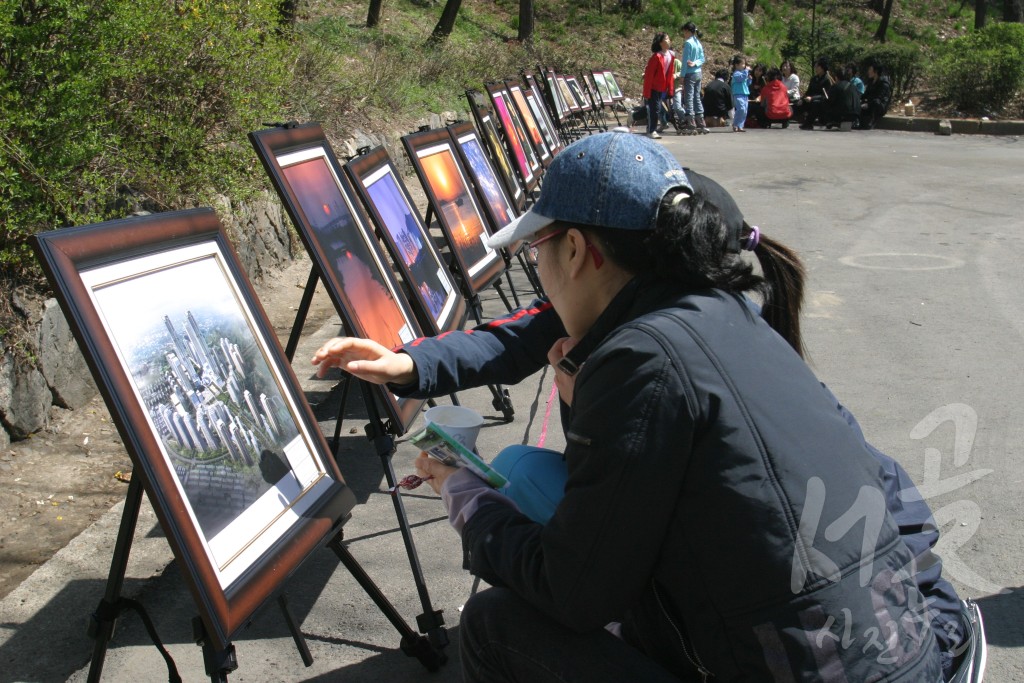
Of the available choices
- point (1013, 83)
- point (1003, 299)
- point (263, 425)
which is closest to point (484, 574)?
point (263, 425)

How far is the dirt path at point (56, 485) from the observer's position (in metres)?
3.65

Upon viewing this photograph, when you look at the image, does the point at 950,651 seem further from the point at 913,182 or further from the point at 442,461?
the point at 913,182

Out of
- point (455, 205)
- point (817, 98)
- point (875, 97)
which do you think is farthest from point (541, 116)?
point (817, 98)

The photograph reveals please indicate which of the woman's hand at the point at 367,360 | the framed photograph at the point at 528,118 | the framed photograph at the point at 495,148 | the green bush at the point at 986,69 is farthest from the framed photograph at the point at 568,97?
the woman's hand at the point at 367,360

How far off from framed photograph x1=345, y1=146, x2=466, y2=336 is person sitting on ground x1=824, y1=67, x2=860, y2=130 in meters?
19.7

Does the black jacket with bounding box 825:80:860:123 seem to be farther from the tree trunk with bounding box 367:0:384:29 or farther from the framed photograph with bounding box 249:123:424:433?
the framed photograph with bounding box 249:123:424:433

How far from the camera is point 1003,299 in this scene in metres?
Answer: 7.40

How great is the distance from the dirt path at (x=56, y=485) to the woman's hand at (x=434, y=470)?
1.82m

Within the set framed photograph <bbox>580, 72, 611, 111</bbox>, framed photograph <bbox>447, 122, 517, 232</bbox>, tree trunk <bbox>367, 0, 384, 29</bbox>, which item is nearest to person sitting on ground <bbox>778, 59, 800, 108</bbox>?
framed photograph <bbox>580, 72, 611, 111</bbox>

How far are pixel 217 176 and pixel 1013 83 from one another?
19.9 meters

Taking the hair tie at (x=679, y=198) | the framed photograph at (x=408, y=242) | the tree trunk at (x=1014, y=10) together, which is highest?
the hair tie at (x=679, y=198)

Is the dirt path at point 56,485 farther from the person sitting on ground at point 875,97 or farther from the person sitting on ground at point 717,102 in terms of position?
the person sitting on ground at point 717,102

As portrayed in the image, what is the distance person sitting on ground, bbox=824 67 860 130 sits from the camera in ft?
72.8

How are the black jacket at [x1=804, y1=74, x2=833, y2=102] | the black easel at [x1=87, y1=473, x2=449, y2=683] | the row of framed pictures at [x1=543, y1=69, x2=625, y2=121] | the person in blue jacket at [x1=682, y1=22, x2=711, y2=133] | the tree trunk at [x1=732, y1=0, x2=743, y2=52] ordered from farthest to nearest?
the tree trunk at [x1=732, y1=0, x2=743, y2=52], the black jacket at [x1=804, y1=74, x2=833, y2=102], the person in blue jacket at [x1=682, y1=22, x2=711, y2=133], the row of framed pictures at [x1=543, y1=69, x2=625, y2=121], the black easel at [x1=87, y1=473, x2=449, y2=683]
